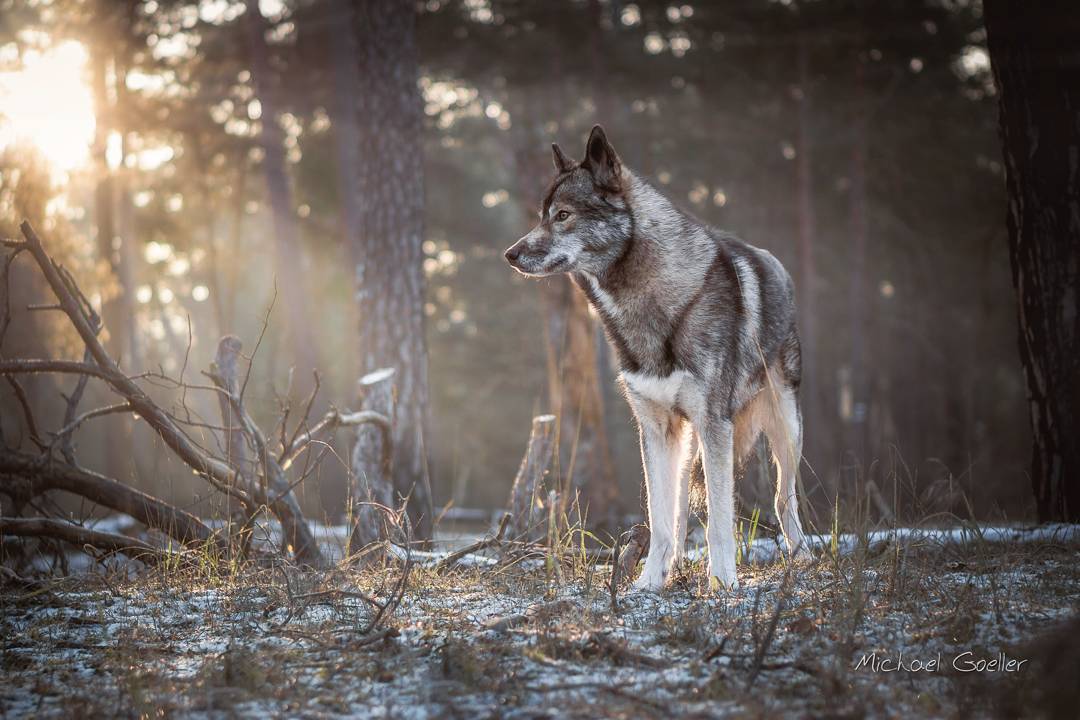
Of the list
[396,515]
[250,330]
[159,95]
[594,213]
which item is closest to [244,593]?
[396,515]

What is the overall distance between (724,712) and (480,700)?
2.69ft

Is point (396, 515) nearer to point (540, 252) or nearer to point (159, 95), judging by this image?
point (540, 252)

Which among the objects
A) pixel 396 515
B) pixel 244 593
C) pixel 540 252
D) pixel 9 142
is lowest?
pixel 244 593

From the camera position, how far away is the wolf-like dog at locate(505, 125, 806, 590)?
16.1ft

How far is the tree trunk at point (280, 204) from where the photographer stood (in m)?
17.8

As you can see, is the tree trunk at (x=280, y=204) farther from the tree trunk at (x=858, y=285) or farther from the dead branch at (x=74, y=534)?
the tree trunk at (x=858, y=285)

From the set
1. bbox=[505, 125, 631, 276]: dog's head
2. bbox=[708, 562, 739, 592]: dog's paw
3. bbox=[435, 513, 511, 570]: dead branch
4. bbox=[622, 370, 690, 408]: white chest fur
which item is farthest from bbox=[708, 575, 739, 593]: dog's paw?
bbox=[505, 125, 631, 276]: dog's head

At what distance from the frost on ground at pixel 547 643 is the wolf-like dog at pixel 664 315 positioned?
0.47 m

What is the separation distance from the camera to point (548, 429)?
6.57 m

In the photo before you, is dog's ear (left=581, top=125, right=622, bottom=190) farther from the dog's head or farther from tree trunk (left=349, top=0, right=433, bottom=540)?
tree trunk (left=349, top=0, right=433, bottom=540)

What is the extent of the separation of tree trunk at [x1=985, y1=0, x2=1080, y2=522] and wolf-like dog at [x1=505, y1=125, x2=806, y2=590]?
218 cm

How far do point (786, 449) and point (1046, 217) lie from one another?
99.0 inches

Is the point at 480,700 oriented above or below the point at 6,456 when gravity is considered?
below

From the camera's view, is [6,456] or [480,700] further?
[6,456]
